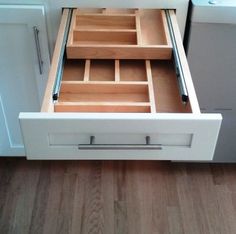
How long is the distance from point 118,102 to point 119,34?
11.3 inches

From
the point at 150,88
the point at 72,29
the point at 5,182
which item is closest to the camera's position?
the point at 150,88

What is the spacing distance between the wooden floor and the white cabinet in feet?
0.84

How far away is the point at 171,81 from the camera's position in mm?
980

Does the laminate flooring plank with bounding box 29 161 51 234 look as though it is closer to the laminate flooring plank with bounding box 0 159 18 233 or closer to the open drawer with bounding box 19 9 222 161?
the laminate flooring plank with bounding box 0 159 18 233

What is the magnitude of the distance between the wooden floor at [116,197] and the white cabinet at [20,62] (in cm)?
26

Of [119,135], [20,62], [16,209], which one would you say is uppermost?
[119,135]

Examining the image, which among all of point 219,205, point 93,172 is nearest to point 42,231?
point 93,172

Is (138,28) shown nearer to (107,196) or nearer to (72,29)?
(72,29)

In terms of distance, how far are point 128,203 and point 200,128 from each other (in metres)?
0.86

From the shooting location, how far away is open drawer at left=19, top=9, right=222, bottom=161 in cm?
75

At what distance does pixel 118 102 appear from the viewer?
2.86ft

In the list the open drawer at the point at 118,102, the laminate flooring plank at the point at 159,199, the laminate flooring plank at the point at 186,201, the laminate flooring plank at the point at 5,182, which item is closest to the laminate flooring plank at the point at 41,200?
the laminate flooring plank at the point at 5,182

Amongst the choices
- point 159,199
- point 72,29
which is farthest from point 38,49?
point 159,199

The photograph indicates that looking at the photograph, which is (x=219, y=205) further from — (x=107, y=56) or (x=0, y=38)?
(x=0, y=38)
